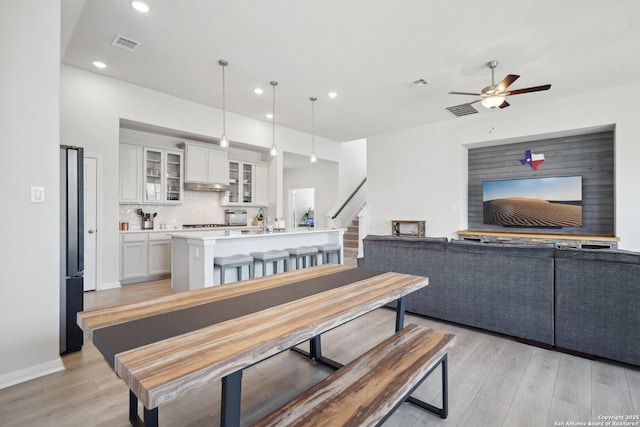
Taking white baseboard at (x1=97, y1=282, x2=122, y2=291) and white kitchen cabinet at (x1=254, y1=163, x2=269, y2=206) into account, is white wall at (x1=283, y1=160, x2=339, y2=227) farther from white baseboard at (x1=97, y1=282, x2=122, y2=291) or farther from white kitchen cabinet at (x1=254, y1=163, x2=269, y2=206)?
white baseboard at (x1=97, y1=282, x2=122, y2=291)

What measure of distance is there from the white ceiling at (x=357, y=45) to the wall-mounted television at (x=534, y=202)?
5.27ft

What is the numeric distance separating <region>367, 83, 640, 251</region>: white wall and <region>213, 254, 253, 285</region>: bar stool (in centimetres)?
445

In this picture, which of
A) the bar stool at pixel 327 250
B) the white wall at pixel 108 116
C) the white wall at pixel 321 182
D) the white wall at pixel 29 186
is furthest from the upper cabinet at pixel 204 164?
the white wall at pixel 29 186

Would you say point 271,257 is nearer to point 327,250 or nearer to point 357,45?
point 327,250

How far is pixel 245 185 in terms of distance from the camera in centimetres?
684

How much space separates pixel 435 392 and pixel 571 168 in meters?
5.77

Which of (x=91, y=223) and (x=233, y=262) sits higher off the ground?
(x=91, y=223)

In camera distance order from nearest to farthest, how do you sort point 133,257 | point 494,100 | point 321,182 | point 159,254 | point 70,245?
point 70,245, point 494,100, point 133,257, point 159,254, point 321,182

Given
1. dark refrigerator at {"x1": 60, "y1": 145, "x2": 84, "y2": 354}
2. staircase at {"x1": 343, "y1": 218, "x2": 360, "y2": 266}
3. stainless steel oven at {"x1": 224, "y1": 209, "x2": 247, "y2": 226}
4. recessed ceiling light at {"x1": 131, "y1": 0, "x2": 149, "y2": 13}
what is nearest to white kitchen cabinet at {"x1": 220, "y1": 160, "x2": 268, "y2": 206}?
stainless steel oven at {"x1": 224, "y1": 209, "x2": 247, "y2": 226}

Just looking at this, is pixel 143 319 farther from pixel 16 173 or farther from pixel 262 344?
pixel 16 173

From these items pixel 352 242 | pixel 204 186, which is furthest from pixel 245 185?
pixel 352 242

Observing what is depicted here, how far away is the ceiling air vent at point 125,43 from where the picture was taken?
359cm

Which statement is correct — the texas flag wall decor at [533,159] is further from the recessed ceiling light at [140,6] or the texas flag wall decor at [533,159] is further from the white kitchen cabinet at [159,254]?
the white kitchen cabinet at [159,254]

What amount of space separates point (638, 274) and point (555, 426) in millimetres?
1341
